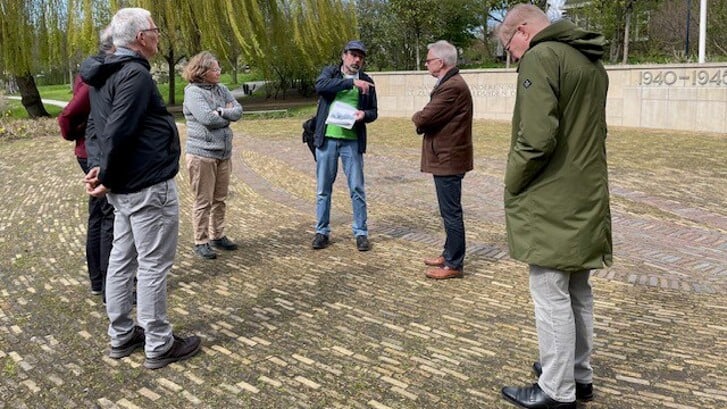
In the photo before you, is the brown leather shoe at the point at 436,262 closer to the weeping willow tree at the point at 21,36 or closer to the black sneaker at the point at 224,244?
the black sneaker at the point at 224,244

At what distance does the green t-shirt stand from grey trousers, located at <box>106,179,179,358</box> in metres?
2.49

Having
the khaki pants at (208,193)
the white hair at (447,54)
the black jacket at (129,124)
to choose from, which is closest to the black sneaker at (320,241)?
the khaki pants at (208,193)

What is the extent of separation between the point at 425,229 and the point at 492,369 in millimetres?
3370

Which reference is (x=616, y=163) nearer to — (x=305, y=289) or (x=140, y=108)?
(x=305, y=289)

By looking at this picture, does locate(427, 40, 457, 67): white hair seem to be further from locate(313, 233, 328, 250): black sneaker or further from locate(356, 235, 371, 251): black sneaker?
locate(313, 233, 328, 250): black sneaker

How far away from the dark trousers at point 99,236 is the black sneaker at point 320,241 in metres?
2.02

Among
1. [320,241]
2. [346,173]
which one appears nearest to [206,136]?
[346,173]

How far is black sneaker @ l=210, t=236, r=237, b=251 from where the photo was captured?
6090mm

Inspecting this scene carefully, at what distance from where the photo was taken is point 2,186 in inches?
389

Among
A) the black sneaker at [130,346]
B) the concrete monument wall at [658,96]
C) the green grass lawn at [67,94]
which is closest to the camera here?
the black sneaker at [130,346]

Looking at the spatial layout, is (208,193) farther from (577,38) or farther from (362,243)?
(577,38)

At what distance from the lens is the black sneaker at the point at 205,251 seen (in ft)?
19.0

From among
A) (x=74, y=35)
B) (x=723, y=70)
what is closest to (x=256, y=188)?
(x=723, y=70)

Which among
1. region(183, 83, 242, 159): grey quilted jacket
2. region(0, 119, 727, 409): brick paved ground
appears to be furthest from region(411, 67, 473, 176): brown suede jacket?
region(183, 83, 242, 159): grey quilted jacket
